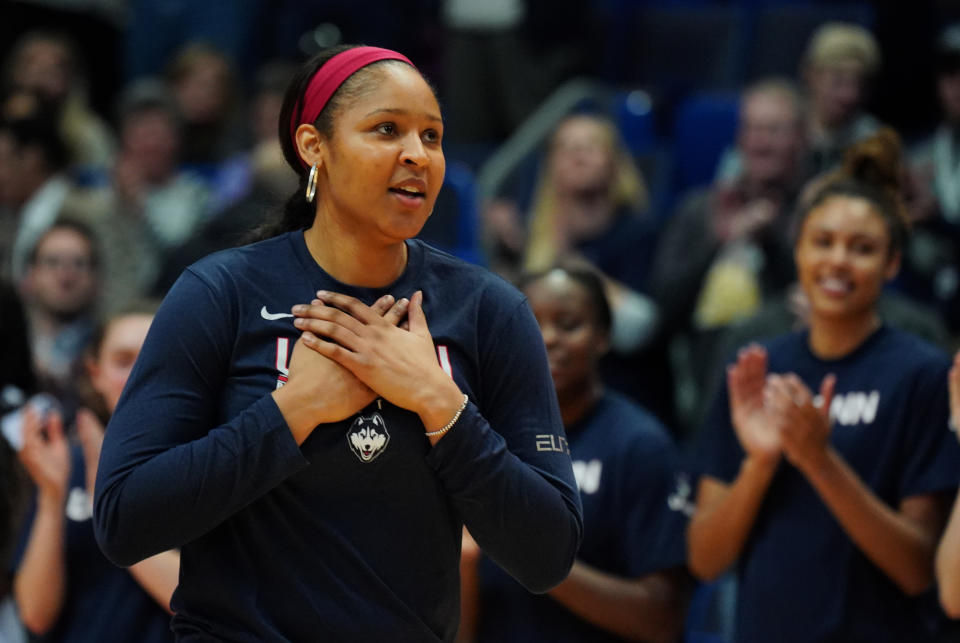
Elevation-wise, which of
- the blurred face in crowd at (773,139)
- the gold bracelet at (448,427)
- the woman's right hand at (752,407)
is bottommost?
the woman's right hand at (752,407)

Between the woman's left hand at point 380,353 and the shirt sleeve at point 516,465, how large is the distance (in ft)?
0.21

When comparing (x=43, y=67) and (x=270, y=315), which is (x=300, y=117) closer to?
(x=270, y=315)

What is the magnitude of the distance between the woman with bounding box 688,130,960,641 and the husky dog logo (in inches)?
60.9

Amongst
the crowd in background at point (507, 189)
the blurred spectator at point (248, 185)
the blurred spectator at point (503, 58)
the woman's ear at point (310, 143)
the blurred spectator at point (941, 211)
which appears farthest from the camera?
the blurred spectator at point (503, 58)

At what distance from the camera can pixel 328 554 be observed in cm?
216

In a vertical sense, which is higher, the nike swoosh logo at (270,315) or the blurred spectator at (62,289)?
the nike swoosh logo at (270,315)

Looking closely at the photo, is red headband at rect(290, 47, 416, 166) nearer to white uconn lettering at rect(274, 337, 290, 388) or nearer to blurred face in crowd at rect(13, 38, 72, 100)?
white uconn lettering at rect(274, 337, 290, 388)

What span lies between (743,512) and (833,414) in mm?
344

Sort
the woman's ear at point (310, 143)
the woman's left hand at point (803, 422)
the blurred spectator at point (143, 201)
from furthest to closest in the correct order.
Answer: the blurred spectator at point (143, 201) < the woman's left hand at point (803, 422) < the woman's ear at point (310, 143)

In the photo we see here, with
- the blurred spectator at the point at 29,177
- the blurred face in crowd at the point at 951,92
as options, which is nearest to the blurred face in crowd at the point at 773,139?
the blurred face in crowd at the point at 951,92

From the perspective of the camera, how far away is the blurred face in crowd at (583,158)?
19.4 ft

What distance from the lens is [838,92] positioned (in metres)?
6.16

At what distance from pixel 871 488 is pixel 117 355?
200 cm

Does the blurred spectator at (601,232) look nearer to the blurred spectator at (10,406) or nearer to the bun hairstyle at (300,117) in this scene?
the blurred spectator at (10,406)
